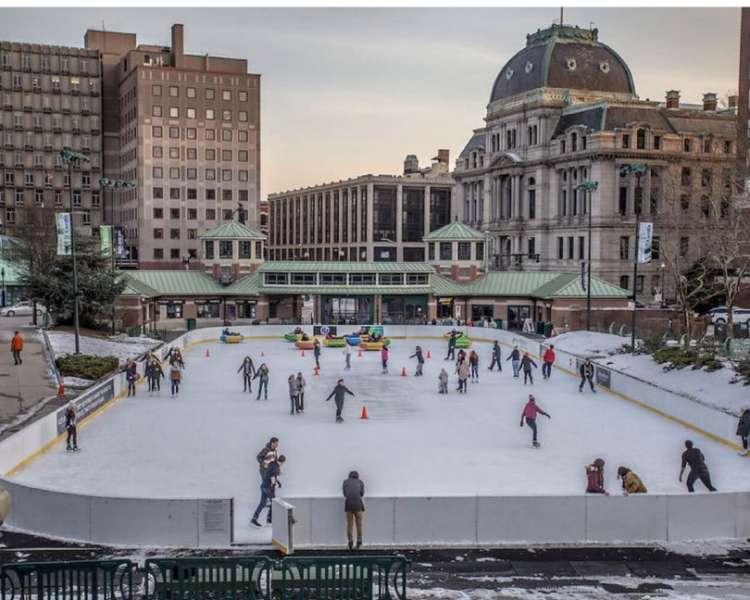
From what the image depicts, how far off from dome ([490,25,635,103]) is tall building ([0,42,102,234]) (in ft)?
181

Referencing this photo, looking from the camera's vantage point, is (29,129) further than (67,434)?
Yes

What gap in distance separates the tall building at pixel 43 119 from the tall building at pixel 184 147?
7.91 m

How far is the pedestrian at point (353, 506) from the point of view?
15.5 metres

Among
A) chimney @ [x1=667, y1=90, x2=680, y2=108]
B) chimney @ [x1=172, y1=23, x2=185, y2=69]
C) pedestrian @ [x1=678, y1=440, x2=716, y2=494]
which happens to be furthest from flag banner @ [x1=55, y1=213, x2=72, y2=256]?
chimney @ [x1=172, y1=23, x2=185, y2=69]

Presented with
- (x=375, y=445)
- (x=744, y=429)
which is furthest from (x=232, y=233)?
(x=744, y=429)

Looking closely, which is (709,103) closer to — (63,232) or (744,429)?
(63,232)

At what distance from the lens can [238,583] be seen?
42.2 feet

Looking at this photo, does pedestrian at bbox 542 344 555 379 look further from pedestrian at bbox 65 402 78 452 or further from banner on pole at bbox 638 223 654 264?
pedestrian at bbox 65 402 78 452

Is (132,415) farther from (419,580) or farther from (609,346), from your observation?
(609,346)

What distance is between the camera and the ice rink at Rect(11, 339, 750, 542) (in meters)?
20.4

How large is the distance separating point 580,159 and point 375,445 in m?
65.4

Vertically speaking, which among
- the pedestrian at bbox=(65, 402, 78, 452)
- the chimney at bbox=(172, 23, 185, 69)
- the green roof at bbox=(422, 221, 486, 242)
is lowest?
the pedestrian at bbox=(65, 402, 78, 452)

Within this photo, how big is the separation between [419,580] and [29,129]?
112 metres

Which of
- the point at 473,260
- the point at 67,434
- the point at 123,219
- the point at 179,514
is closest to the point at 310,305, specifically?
the point at 473,260
